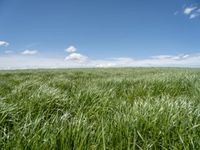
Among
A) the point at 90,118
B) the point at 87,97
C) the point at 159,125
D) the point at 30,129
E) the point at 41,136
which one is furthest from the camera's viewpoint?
the point at 87,97

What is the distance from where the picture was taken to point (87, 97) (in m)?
3.77

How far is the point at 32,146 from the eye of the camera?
66.4 inches

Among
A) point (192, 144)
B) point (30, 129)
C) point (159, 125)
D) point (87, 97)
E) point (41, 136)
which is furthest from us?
point (87, 97)

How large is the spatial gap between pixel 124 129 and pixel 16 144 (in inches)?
40.9

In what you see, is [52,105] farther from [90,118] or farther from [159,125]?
[159,125]

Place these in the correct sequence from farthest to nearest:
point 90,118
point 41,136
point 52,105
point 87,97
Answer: point 87,97 → point 52,105 → point 90,118 → point 41,136

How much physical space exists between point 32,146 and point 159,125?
1316mm

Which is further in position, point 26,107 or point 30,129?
point 26,107

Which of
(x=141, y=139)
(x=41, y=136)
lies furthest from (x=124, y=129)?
(x=41, y=136)

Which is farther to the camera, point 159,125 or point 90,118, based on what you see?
point 90,118

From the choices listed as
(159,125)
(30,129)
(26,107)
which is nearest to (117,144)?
(159,125)

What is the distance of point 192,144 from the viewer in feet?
5.44

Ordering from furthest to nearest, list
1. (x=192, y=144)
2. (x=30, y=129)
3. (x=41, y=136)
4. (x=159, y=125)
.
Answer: (x=159, y=125) → (x=30, y=129) → (x=41, y=136) → (x=192, y=144)

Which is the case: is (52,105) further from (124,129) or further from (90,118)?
(124,129)
